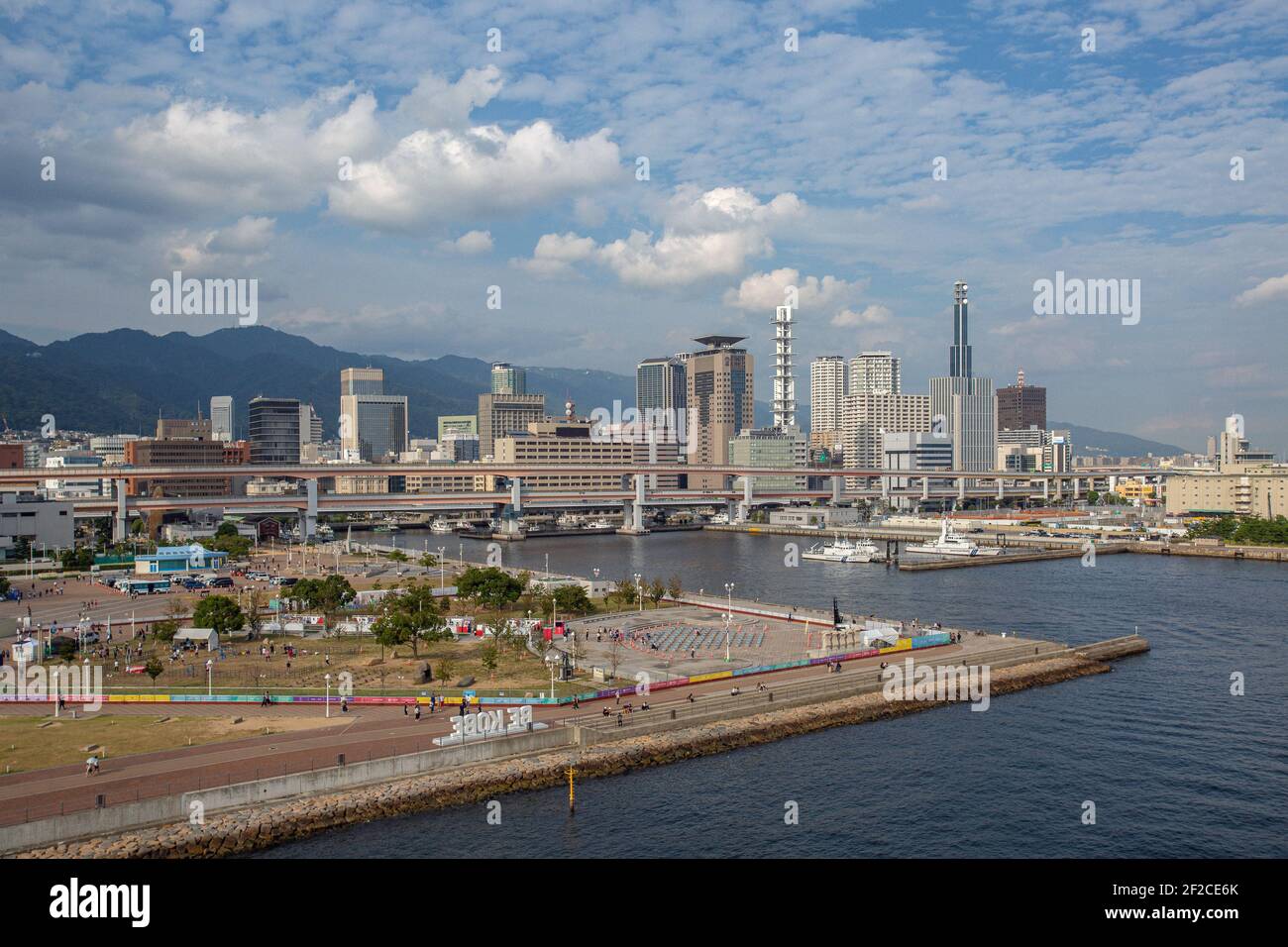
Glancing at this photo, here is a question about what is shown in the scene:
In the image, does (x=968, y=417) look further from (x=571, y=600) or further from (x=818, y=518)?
(x=571, y=600)

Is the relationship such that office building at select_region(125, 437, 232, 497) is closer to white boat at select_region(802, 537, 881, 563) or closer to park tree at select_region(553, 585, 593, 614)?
white boat at select_region(802, 537, 881, 563)

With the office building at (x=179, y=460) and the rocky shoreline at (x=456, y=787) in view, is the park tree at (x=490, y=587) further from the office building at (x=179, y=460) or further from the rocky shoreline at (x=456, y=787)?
the office building at (x=179, y=460)

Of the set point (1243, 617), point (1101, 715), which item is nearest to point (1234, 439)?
point (1243, 617)

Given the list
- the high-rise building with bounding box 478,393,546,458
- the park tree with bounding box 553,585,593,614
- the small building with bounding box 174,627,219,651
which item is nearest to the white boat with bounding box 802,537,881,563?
the park tree with bounding box 553,585,593,614

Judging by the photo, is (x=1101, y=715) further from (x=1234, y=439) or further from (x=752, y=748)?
(x=1234, y=439)

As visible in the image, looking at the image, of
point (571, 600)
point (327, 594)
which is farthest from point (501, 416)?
point (571, 600)
